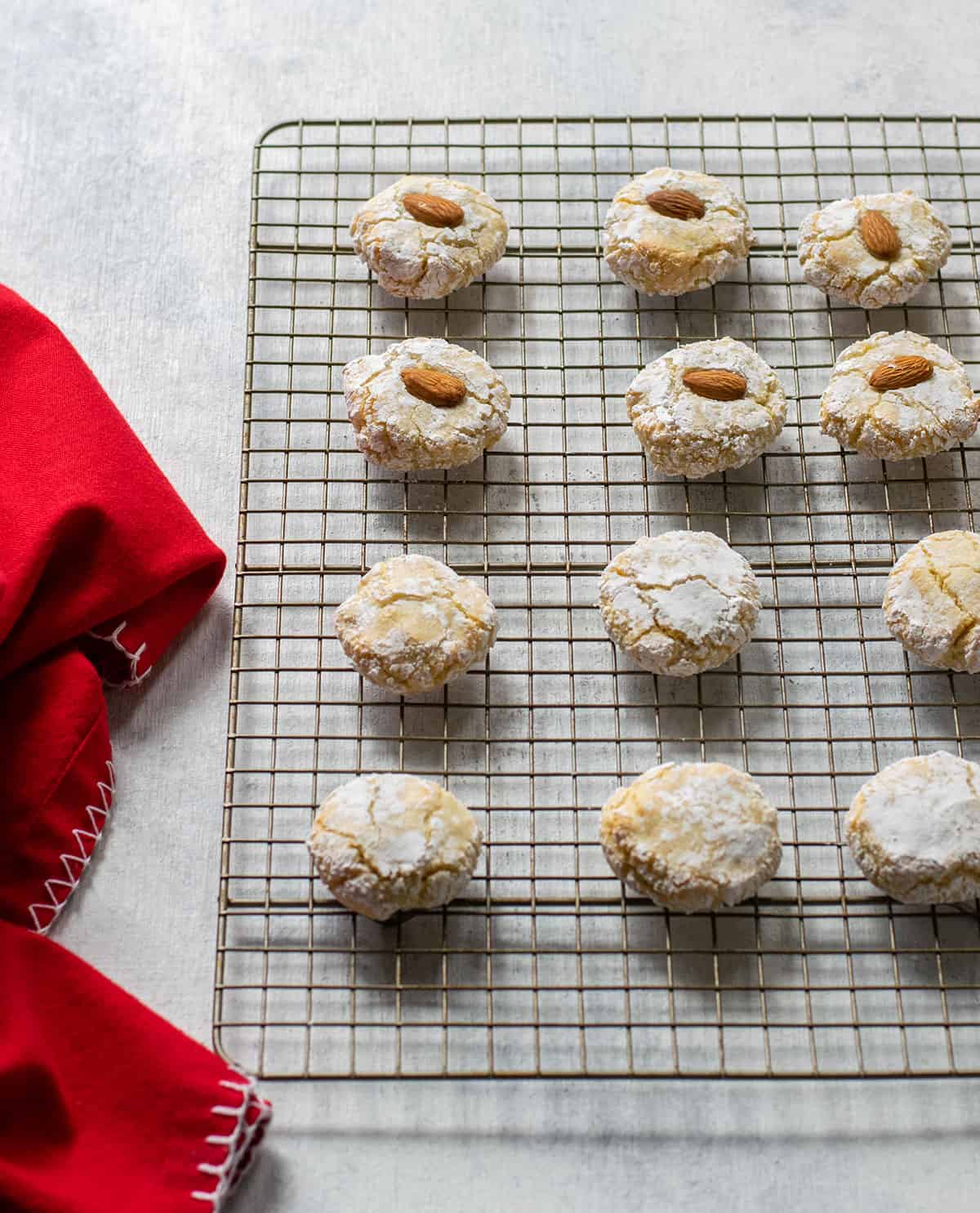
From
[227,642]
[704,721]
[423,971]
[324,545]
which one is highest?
[324,545]

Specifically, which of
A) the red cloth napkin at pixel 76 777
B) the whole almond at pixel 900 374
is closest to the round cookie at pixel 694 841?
the red cloth napkin at pixel 76 777

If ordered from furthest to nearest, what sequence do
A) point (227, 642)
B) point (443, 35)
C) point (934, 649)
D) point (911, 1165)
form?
point (443, 35), point (227, 642), point (934, 649), point (911, 1165)

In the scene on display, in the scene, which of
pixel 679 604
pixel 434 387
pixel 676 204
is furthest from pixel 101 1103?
pixel 676 204

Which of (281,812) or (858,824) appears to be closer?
(858,824)

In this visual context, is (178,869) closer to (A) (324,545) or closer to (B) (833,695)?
(A) (324,545)

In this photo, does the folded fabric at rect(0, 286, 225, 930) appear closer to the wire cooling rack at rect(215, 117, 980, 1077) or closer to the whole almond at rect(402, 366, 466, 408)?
the wire cooling rack at rect(215, 117, 980, 1077)

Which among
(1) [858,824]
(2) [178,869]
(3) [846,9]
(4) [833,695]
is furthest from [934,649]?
(3) [846,9]

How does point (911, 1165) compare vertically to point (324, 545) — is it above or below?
below
